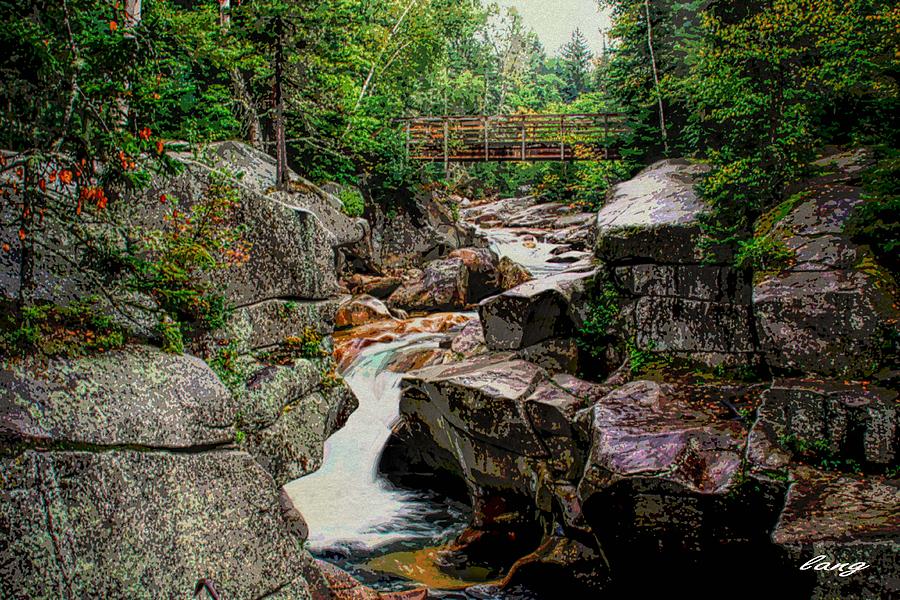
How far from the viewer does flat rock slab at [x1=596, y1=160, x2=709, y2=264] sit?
10719 mm

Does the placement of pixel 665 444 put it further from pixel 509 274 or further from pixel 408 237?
pixel 408 237

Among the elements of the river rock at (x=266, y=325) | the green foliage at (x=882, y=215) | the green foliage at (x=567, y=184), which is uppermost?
the green foliage at (x=567, y=184)

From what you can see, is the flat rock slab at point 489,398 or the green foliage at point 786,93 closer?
the green foliage at point 786,93

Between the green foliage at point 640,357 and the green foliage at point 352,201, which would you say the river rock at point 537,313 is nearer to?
the green foliage at point 640,357

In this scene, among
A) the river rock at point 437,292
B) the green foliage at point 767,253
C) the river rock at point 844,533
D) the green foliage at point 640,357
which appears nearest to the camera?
the river rock at point 844,533

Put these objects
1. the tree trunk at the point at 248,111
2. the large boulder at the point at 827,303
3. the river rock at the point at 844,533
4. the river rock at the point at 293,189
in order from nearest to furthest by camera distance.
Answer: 1. the river rock at the point at 844,533
2. the large boulder at the point at 827,303
3. the river rock at the point at 293,189
4. the tree trunk at the point at 248,111

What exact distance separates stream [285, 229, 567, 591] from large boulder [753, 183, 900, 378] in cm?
616

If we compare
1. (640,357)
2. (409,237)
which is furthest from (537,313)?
(409,237)

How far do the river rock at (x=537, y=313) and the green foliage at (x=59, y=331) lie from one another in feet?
25.4

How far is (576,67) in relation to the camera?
59844 mm

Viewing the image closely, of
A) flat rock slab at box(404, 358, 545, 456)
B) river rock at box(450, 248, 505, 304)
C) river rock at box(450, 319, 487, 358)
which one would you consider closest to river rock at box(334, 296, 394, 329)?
river rock at box(450, 248, 505, 304)

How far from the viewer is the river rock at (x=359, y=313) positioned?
16922mm

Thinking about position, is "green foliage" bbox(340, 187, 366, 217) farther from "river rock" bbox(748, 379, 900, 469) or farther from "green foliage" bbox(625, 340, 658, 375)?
"river rock" bbox(748, 379, 900, 469)
